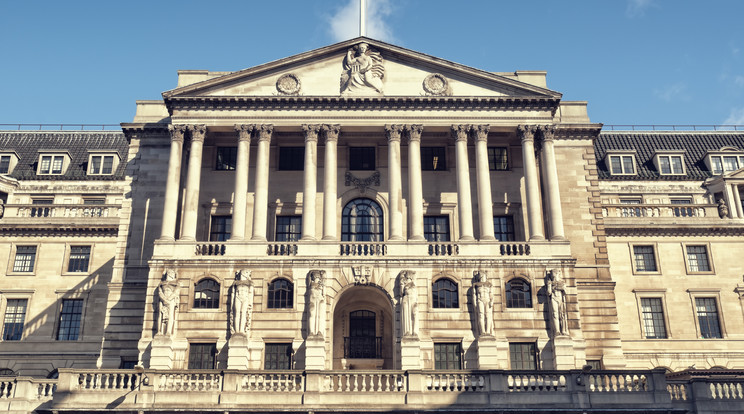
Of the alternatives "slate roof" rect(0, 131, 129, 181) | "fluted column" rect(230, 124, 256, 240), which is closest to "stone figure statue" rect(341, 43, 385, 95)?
"fluted column" rect(230, 124, 256, 240)

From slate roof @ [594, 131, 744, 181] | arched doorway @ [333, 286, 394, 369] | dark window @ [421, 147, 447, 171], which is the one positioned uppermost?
slate roof @ [594, 131, 744, 181]

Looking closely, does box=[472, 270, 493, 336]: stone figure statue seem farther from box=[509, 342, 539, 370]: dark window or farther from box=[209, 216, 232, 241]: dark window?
box=[209, 216, 232, 241]: dark window

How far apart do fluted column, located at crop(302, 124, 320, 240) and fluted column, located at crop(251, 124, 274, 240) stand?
7.99 ft

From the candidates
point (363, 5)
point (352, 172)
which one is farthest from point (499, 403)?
point (363, 5)

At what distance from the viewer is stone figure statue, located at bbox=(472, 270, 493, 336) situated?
43.5 meters

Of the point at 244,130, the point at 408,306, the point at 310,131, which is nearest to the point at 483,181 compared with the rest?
the point at 408,306

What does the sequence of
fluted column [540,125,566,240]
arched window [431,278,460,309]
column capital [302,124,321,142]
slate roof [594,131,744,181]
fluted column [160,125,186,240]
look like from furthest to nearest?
1. slate roof [594,131,744,181]
2. column capital [302,124,321,142]
3. fluted column [540,125,566,240]
4. fluted column [160,125,186,240]
5. arched window [431,278,460,309]

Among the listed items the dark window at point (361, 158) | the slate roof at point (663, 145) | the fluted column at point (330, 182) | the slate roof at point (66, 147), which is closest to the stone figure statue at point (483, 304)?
the fluted column at point (330, 182)

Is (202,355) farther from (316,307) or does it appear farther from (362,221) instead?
(362,221)

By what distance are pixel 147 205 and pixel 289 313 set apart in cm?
1429

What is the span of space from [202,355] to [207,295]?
3.66 m

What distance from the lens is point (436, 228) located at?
50.5 m

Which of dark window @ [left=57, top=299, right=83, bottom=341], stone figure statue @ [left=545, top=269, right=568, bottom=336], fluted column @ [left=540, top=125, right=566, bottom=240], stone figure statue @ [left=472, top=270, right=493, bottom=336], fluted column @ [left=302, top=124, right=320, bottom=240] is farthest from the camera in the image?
dark window @ [left=57, top=299, right=83, bottom=341]

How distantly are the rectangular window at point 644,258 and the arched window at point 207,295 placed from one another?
33.1 m
